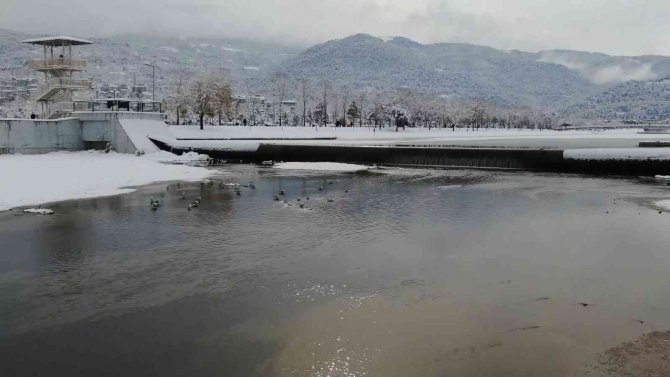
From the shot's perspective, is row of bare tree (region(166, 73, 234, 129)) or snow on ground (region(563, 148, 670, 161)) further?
row of bare tree (region(166, 73, 234, 129))

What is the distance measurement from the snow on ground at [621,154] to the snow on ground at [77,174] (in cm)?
2850

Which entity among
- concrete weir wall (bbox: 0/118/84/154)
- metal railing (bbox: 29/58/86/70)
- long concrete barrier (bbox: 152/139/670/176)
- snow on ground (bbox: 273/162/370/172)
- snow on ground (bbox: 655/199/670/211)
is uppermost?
metal railing (bbox: 29/58/86/70)

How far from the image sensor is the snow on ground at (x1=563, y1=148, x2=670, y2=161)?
41.1 metres

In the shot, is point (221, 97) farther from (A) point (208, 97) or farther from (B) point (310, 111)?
(B) point (310, 111)

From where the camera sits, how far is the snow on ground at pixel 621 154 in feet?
135

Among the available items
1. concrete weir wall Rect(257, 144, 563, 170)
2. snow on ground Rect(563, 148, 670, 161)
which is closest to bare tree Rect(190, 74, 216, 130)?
concrete weir wall Rect(257, 144, 563, 170)

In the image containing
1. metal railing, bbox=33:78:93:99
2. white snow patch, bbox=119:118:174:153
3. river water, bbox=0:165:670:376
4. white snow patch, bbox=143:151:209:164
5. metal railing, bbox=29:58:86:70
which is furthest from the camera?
metal railing, bbox=33:78:93:99

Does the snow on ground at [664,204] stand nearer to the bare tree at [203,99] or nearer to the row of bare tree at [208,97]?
the row of bare tree at [208,97]

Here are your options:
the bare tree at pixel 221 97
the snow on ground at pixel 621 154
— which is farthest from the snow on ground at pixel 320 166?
the bare tree at pixel 221 97

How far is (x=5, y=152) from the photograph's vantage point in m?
47.4

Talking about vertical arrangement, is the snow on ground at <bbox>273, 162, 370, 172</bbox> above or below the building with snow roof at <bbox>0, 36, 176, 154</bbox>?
below

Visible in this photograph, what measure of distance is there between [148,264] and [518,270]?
1022 cm

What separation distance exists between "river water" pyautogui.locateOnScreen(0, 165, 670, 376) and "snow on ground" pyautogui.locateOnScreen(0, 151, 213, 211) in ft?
11.6

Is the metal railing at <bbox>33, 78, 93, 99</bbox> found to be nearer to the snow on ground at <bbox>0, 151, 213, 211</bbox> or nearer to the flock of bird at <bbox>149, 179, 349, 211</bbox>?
the snow on ground at <bbox>0, 151, 213, 211</bbox>
